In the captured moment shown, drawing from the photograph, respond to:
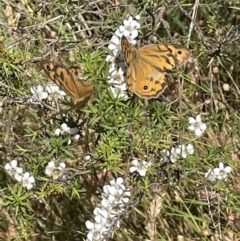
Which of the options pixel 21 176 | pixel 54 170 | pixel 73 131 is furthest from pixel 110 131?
pixel 21 176

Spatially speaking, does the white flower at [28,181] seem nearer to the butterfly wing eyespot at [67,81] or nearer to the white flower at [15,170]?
the white flower at [15,170]

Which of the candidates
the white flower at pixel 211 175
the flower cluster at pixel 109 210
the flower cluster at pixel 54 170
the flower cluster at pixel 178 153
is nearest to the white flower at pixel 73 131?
the flower cluster at pixel 54 170

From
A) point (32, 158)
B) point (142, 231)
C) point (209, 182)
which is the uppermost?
point (32, 158)

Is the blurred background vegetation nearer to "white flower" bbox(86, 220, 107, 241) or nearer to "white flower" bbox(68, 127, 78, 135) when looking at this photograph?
"white flower" bbox(68, 127, 78, 135)

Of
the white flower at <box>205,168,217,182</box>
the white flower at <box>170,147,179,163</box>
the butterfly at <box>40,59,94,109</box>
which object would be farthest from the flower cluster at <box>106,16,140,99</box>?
the white flower at <box>205,168,217,182</box>

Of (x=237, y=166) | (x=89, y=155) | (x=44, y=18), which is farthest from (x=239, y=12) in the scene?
(x=89, y=155)

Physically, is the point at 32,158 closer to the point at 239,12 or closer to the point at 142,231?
the point at 142,231
